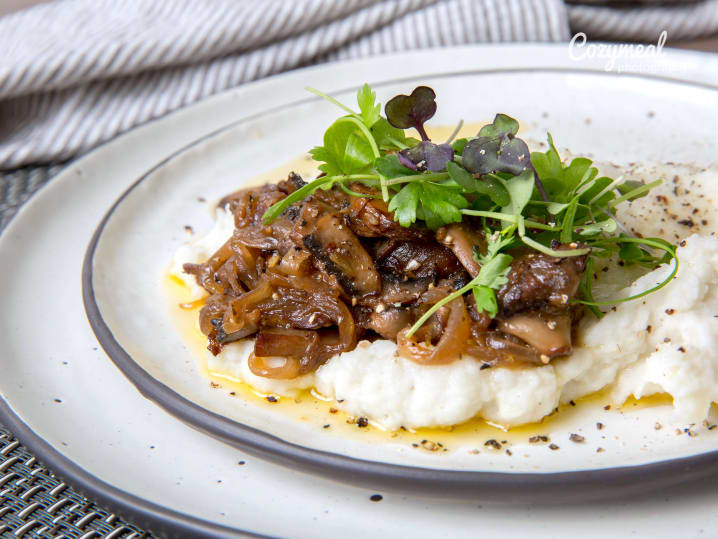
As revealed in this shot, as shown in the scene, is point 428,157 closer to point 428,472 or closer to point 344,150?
point 344,150

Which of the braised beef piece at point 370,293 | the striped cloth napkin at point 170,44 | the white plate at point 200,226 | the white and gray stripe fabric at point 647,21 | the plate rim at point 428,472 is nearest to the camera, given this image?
the plate rim at point 428,472

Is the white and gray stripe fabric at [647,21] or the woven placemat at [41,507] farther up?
the white and gray stripe fabric at [647,21]

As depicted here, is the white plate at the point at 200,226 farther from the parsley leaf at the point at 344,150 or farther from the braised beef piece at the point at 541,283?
the parsley leaf at the point at 344,150

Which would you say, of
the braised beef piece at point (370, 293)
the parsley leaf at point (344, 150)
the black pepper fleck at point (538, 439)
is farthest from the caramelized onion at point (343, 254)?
the black pepper fleck at point (538, 439)

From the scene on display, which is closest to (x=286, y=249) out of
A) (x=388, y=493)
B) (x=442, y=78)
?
(x=388, y=493)

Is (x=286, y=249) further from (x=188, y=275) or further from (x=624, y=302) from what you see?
(x=624, y=302)

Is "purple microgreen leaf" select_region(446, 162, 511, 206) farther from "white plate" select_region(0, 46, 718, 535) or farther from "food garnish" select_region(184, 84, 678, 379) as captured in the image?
"white plate" select_region(0, 46, 718, 535)

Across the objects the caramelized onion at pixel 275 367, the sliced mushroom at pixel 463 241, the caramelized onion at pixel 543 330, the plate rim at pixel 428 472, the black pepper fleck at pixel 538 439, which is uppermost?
the sliced mushroom at pixel 463 241

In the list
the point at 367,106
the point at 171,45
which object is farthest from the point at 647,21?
the point at 367,106
